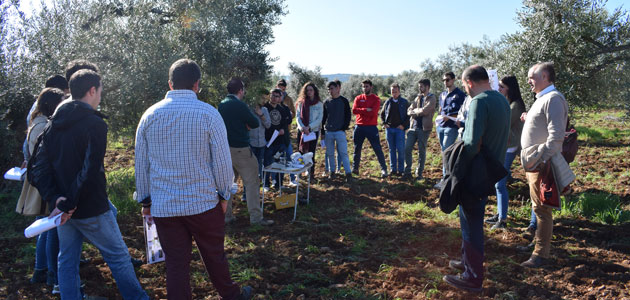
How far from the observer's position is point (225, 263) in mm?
3260

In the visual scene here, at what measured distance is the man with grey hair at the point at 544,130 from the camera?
3957 millimetres

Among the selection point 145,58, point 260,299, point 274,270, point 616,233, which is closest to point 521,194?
point 616,233


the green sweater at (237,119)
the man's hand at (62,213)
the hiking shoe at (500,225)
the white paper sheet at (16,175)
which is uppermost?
the green sweater at (237,119)

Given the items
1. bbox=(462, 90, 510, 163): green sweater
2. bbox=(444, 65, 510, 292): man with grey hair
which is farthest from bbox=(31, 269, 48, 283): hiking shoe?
bbox=(462, 90, 510, 163): green sweater

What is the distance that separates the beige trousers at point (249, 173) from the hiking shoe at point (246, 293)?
2.13m

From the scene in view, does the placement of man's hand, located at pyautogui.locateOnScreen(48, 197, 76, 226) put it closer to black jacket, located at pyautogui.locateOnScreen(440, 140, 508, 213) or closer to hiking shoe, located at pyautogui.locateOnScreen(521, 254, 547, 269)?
black jacket, located at pyautogui.locateOnScreen(440, 140, 508, 213)

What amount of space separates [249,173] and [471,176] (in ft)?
10.5

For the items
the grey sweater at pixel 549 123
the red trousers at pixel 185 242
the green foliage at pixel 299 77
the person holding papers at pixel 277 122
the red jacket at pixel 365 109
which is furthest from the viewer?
the green foliage at pixel 299 77

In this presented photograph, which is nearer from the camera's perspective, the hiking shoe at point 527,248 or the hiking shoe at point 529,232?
the hiking shoe at point 527,248

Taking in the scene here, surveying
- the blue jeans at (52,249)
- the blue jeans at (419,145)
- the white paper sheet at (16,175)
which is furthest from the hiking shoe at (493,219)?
the white paper sheet at (16,175)

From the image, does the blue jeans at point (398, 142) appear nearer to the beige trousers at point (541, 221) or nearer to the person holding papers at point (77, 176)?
the beige trousers at point (541, 221)

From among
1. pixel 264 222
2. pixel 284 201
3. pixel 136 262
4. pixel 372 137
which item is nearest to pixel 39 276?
pixel 136 262

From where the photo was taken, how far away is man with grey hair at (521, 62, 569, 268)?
3957 mm

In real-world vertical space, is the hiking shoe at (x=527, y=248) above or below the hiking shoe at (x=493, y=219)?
below
